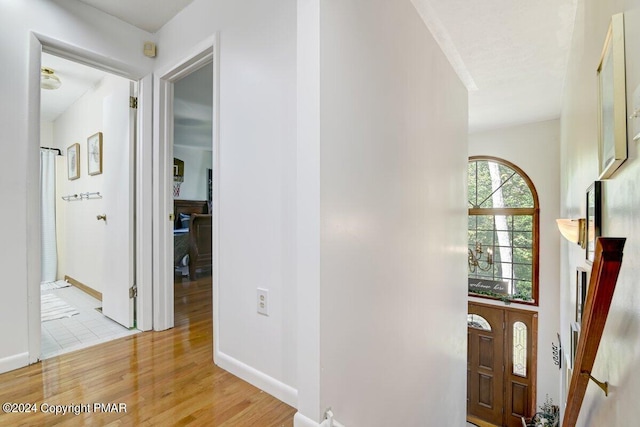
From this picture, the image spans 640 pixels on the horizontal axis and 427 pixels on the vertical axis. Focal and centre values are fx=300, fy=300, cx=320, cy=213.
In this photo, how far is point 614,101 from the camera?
1151 millimetres

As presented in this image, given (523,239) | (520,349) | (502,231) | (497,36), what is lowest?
(520,349)

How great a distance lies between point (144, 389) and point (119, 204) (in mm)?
1439

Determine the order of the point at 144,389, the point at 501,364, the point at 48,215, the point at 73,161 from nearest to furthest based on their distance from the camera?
the point at 144,389 < the point at 73,161 < the point at 48,215 < the point at 501,364

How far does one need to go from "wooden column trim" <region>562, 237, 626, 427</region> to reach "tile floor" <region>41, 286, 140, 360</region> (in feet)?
8.32

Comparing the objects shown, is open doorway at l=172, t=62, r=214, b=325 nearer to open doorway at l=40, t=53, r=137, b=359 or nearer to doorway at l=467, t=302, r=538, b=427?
open doorway at l=40, t=53, r=137, b=359

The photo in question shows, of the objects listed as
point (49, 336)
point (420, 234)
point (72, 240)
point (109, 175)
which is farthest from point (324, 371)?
point (72, 240)

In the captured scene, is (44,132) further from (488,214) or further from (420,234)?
(488,214)

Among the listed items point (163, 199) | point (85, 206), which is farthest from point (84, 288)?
point (163, 199)

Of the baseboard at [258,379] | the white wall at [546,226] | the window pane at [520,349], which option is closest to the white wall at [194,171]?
the baseboard at [258,379]

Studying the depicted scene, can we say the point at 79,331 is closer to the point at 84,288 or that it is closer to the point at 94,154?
the point at 84,288

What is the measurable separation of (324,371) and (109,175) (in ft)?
7.80

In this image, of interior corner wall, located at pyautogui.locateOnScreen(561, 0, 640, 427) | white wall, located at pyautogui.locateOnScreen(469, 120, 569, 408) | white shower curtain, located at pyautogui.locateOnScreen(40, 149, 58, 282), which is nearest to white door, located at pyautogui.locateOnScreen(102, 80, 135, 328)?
white shower curtain, located at pyautogui.locateOnScreen(40, 149, 58, 282)

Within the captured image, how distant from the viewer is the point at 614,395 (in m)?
1.14

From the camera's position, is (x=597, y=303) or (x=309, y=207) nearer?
(x=597, y=303)
